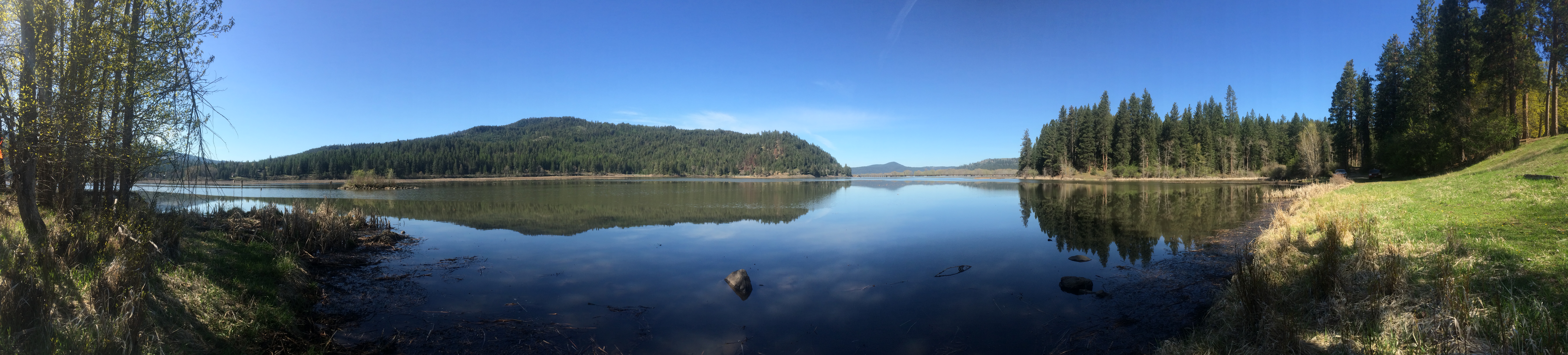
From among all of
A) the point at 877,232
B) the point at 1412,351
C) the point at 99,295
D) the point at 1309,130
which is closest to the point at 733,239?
the point at 877,232

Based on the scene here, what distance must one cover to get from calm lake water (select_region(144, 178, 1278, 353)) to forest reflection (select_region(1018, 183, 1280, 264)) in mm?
148

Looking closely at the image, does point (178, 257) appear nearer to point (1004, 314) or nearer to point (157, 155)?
point (157, 155)

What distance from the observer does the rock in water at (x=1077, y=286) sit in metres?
8.85

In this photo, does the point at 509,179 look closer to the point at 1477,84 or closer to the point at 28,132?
the point at 28,132

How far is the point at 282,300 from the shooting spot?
719cm

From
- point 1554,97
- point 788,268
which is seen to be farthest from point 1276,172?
point 788,268

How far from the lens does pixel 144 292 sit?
5082 mm

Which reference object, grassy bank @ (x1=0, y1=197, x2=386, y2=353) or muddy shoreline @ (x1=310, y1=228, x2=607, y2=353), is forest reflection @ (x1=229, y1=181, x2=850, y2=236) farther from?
grassy bank @ (x1=0, y1=197, x2=386, y2=353)

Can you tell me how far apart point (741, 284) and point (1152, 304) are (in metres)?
6.51

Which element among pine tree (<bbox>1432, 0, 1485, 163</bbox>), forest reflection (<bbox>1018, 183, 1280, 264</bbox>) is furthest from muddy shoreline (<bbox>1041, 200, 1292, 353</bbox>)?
pine tree (<bbox>1432, 0, 1485, 163</bbox>)

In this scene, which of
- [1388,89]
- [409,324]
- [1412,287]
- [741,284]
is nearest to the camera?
[1412,287]

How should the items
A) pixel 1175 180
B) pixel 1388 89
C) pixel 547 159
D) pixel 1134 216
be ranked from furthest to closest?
pixel 547 159 < pixel 1175 180 < pixel 1388 89 < pixel 1134 216

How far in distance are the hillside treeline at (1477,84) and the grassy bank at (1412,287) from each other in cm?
2054

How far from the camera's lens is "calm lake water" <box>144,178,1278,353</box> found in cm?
699
